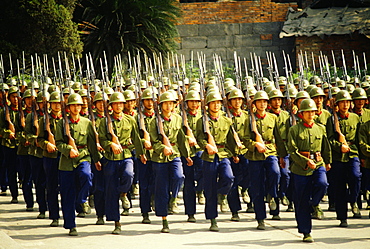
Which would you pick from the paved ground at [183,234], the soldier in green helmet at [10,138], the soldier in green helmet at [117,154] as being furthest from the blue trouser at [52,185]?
the soldier in green helmet at [10,138]

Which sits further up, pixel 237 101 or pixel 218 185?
pixel 237 101

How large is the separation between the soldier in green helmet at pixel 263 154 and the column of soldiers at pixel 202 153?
0.02m

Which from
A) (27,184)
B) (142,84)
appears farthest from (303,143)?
(142,84)

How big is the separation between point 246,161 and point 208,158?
144 centimetres

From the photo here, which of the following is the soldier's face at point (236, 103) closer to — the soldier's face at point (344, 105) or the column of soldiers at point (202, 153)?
the column of soldiers at point (202, 153)

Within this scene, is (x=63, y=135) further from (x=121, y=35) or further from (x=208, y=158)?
(x=121, y=35)

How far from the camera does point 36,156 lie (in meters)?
11.6

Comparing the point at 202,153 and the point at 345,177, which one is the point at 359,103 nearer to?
the point at 345,177

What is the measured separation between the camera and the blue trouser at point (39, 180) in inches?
448

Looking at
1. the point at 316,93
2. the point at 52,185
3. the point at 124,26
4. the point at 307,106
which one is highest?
the point at 124,26

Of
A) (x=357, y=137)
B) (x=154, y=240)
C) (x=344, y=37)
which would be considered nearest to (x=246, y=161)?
(x=357, y=137)

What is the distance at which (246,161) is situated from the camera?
11.6 meters

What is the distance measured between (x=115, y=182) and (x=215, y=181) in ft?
4.76

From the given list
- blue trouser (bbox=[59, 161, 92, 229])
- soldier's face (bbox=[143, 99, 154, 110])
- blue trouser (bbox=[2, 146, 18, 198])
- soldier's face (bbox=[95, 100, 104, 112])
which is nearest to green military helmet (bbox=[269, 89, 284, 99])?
soldier's face (bbox=[143, 99, 154, 110])
